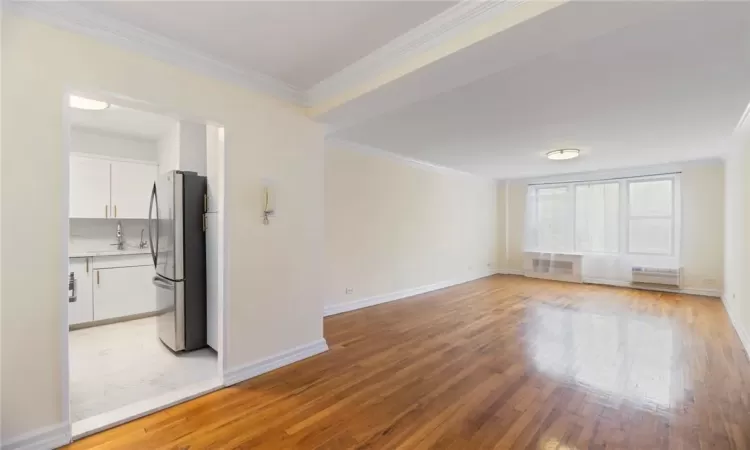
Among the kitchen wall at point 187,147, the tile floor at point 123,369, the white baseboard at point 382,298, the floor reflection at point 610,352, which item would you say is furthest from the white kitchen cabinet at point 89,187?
the floor reflection at point 610,352

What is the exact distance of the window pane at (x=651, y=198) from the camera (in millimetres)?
6609

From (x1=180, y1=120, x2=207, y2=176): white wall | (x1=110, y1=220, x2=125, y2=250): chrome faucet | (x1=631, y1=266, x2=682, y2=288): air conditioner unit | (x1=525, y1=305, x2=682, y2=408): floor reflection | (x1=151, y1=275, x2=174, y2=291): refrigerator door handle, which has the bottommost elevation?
(x1=525, y1=305, x2=682, y2=408): floor reflection

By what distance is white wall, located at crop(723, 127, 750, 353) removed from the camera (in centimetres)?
363

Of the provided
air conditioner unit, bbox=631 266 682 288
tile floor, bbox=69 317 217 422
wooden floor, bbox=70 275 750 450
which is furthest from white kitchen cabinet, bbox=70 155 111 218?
air conditioner unit, bbox=631 266 682 288

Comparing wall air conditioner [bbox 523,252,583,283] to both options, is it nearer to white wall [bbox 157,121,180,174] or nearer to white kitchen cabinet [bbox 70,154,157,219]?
white wall [bbox 157,121,180,174]

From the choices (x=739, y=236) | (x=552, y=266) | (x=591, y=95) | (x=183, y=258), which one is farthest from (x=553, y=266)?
(x=183, y=258)

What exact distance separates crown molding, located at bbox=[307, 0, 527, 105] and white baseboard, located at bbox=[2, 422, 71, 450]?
2.87 m

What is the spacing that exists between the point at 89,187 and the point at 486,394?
17.0ft

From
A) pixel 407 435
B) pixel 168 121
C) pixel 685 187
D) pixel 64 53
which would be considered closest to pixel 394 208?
pixel 168 121

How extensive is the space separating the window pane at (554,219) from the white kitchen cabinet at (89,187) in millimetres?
8489

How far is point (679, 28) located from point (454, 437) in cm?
281

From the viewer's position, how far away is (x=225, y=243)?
2.65m

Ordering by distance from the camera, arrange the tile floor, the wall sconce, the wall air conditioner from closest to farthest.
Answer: the tile floor → the wall sconce → the wall air conditioner

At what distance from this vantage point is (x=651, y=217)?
6754 millimetres
